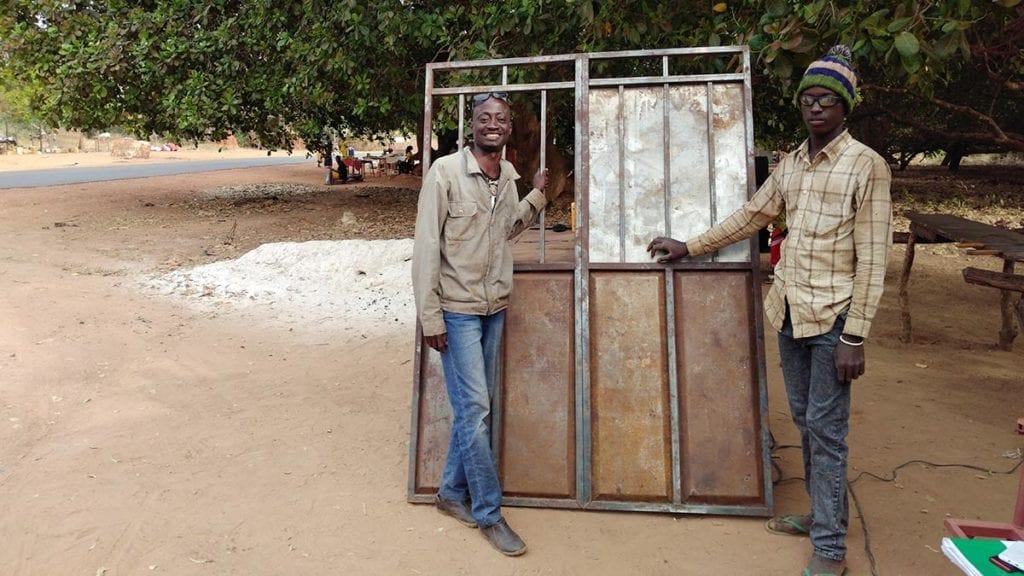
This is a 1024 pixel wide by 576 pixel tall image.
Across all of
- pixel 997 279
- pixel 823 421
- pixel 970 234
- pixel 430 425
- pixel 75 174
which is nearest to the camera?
pixel 823 421

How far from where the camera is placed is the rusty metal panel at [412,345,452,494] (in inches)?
154

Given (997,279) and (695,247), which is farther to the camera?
(997,279)

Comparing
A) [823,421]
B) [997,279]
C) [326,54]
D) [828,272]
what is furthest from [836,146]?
[326,54]

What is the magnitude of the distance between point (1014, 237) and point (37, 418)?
23.9 feet

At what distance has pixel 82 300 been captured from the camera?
765 cm

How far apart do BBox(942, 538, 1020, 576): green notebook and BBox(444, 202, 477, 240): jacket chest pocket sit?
211 centimetres

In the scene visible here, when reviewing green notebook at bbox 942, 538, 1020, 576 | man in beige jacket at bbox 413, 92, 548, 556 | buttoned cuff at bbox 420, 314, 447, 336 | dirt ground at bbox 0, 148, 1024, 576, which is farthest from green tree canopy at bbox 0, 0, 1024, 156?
green notebook at bbox 942, 538, 1020, 576

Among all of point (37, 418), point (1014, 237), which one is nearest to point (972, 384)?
point (1014, 237)

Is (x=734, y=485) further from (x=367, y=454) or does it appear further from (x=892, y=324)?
(x=892, y=324)

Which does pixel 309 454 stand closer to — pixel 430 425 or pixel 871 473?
pixel 430 425

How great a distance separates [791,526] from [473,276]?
1864 millimetres

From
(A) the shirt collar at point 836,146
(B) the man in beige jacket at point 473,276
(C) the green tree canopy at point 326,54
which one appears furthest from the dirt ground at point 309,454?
(C) the green tree canopy at point 326,54

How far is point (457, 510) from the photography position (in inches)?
146

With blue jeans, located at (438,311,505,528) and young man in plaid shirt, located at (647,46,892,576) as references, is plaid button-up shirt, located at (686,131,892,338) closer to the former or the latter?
young man in plaid shirt, located at (647,46,892,576)
